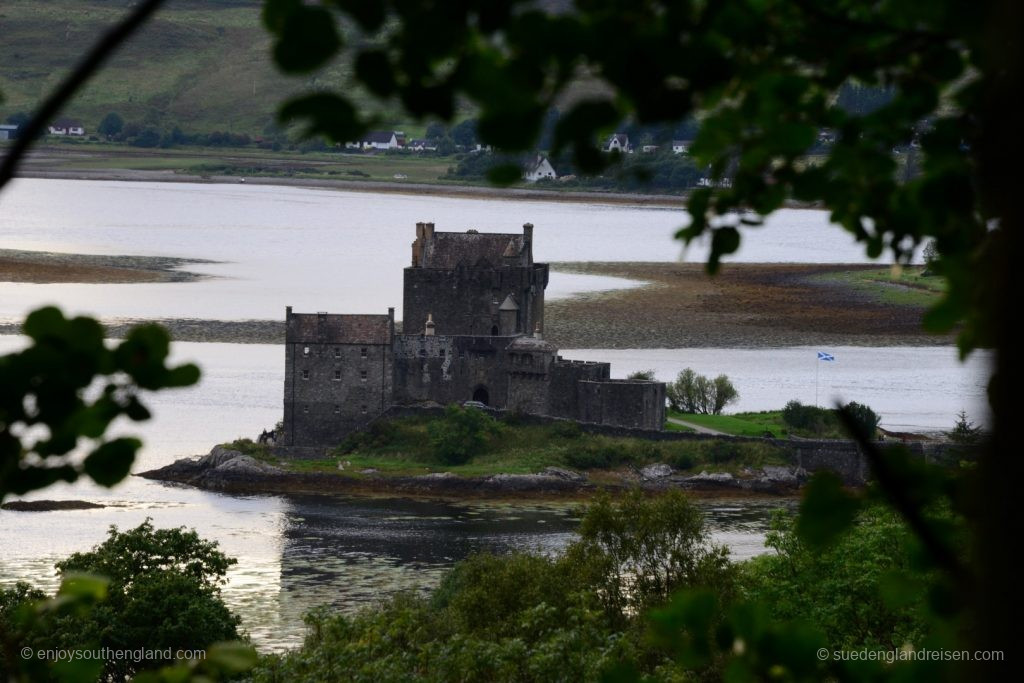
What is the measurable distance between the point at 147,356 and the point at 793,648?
1896 millimetres

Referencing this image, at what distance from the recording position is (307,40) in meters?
4.05

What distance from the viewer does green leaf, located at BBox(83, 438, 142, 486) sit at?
191 inches

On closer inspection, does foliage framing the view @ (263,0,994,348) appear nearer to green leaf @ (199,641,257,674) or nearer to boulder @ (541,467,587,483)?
green leaf @ (199,641,257,674)

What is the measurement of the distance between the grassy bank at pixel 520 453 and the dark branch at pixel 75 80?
63387mm

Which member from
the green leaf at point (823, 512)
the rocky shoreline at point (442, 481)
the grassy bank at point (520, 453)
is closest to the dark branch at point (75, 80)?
the green leaf at point (823, 512)

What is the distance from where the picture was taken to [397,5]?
13.7 ft

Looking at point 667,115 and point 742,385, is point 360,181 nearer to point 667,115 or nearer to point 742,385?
point 742,385

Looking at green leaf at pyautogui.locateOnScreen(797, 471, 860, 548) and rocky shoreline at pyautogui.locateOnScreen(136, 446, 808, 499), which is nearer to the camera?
green leaf at pyautogui.locateOnScreen(797, 471, 860, 548)

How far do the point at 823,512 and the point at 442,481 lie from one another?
6300 centimetres

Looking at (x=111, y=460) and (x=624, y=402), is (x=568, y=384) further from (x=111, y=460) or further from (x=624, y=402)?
(x=111, y=460)

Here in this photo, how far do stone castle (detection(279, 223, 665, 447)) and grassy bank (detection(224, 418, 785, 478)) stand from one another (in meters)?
1.51

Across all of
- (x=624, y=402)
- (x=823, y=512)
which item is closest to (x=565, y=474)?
(x=624, y=402)

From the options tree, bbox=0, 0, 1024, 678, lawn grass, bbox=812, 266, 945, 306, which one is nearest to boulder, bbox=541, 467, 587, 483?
lawn grass, bbox=812, 266, 945, 306

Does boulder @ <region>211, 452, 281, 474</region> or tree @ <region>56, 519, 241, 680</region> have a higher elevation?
boulder @ <region>211, 452, 281, 474</region>
